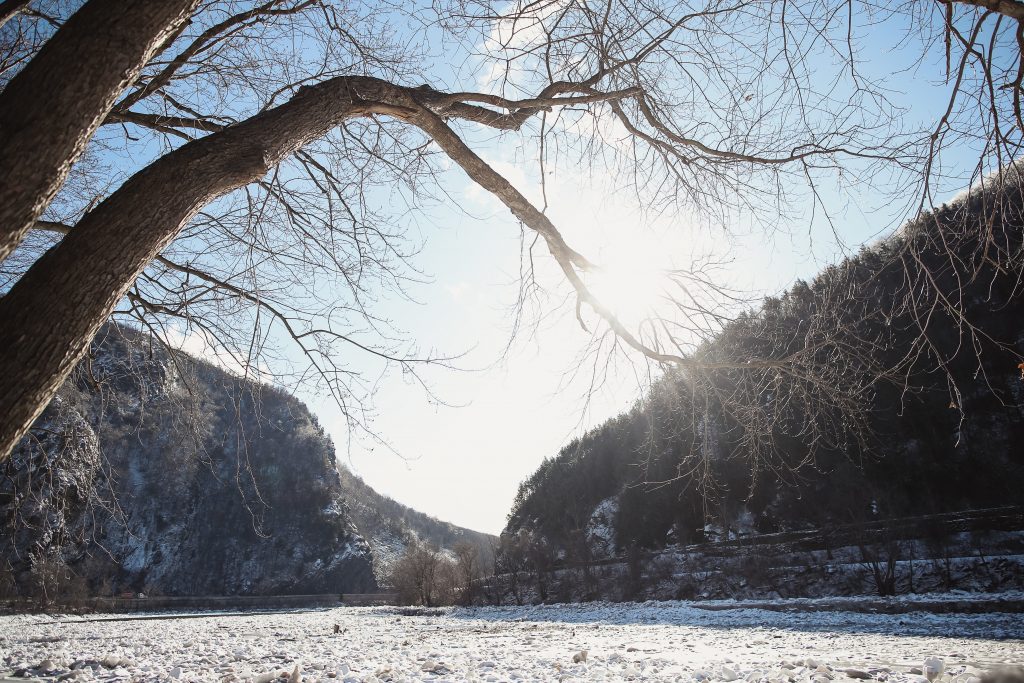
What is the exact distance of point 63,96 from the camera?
66.2 inches

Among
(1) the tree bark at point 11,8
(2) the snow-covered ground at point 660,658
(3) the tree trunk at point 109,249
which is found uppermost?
(1) the tree bark at point 11,8

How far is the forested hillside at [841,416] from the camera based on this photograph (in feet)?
10.0

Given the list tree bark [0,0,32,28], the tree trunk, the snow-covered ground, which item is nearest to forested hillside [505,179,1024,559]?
the snow-covered ground

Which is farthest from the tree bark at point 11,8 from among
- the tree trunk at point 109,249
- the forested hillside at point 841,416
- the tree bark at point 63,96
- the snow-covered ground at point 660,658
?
the snow-covered ground at point 660,658

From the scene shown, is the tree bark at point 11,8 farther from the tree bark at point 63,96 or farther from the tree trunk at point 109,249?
the tree trunk at point 109,249

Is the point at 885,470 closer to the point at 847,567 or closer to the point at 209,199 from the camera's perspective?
the point at 847,567

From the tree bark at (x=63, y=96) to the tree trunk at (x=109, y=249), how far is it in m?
0.16

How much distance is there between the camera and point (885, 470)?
28906 millimetres

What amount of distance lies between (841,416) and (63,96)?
3946 millimetres

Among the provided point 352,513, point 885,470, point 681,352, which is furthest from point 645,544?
point 352,513

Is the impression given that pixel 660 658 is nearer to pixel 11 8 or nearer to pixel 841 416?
pixel 841 416

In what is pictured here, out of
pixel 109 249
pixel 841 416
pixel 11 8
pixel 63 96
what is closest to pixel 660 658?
pixel 841 416

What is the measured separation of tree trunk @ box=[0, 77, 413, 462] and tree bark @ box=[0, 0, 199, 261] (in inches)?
6.2

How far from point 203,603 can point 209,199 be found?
2298 inches
